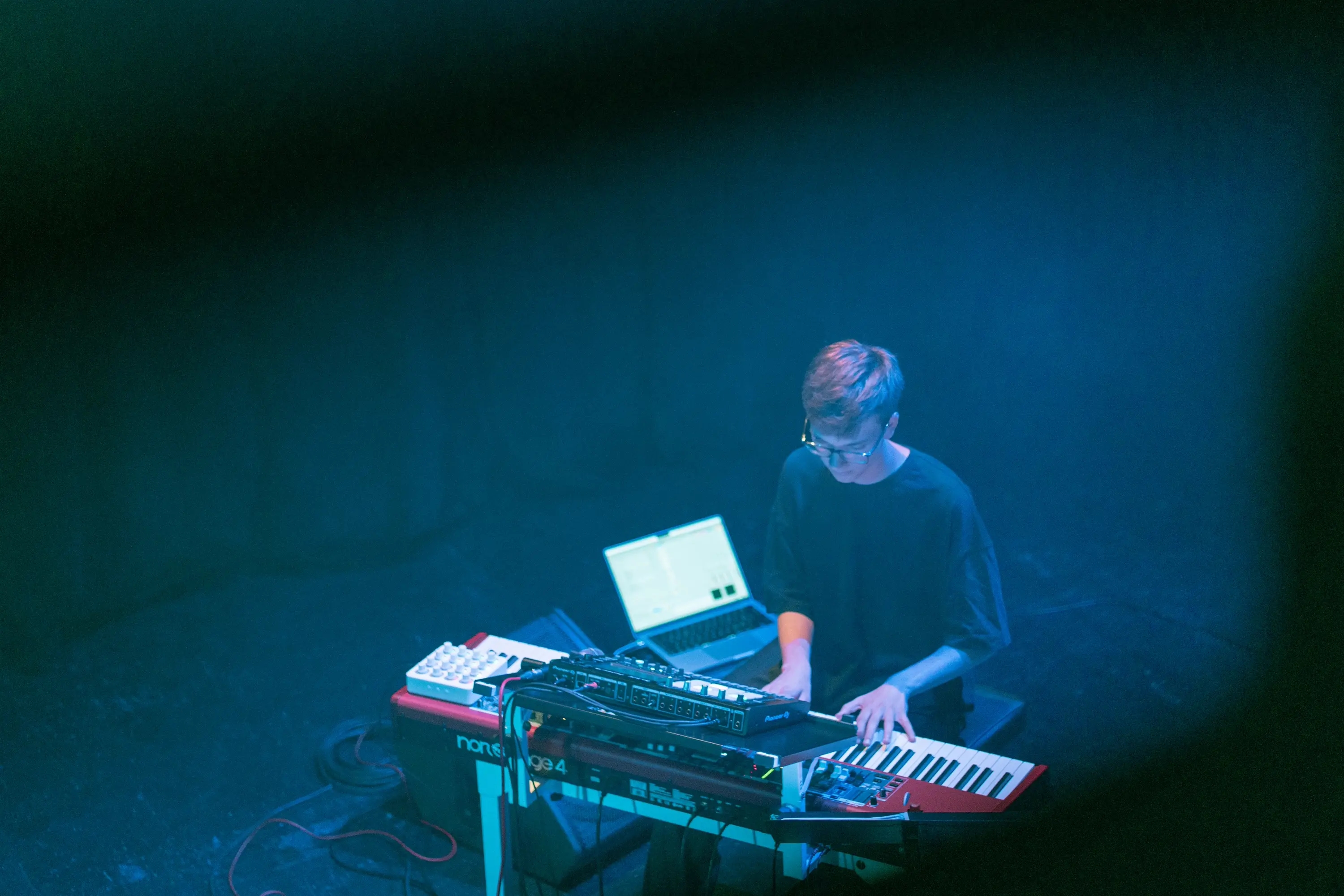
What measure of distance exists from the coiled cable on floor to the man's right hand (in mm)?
1333

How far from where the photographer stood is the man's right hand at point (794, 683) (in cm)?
256

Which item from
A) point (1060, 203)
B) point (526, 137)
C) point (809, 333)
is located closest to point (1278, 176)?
point (1060, 203)

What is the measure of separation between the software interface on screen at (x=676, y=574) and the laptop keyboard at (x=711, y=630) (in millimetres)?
52

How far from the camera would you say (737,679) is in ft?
9.84

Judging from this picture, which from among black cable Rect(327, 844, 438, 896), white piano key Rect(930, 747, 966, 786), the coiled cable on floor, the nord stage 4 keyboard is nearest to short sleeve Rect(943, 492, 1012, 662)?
white piano key Rect(930, 747, 966, 786)

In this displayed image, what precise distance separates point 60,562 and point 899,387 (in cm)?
277

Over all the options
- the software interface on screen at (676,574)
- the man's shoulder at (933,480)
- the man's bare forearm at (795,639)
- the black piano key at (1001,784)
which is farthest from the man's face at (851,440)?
the software interface on screen at (676,574)

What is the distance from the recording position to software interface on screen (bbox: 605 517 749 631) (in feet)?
11.6

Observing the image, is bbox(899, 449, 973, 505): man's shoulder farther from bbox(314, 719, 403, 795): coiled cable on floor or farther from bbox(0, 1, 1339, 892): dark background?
bbox(314, 719, 403, 795): coiled cable on floor

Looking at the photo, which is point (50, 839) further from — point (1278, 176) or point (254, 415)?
point (1278, 176)

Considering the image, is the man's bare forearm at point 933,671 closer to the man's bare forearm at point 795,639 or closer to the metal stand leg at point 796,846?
the man's bare forearm at point 795,639

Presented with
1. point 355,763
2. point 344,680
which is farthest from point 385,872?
point 344,680

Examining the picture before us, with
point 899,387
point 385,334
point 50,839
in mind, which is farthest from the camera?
point 385,334

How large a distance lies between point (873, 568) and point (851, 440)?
0.43 metres
